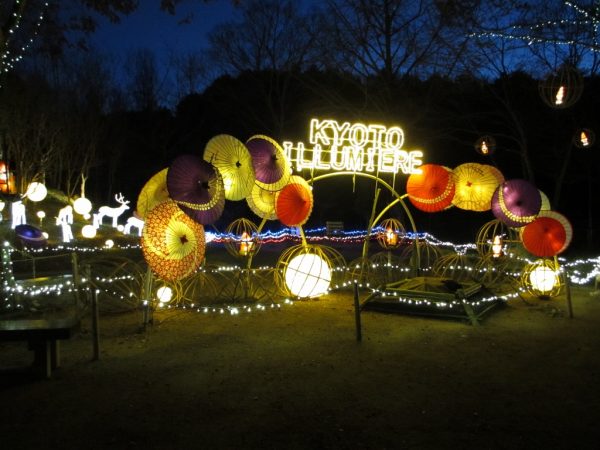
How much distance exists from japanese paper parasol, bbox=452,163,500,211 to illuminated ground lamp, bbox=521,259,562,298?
1.74m

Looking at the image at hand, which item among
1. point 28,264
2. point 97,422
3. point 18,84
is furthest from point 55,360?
point 18,84

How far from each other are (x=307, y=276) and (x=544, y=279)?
16.9ft

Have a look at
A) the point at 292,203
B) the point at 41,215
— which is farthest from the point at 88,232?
the point at 292,203

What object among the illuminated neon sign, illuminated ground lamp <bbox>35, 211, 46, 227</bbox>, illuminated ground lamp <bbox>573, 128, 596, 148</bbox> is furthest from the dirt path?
illuminated ground lamp <bbox>35, 211, 46, 227</bbox>

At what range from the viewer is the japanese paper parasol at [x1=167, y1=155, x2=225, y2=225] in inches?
273

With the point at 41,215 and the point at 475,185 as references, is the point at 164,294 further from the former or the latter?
the point at 41,215

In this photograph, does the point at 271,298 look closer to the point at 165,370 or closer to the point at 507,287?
the point at 165,370

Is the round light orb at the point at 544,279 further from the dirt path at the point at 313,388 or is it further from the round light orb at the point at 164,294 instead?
the round light orb at the point at 164,294

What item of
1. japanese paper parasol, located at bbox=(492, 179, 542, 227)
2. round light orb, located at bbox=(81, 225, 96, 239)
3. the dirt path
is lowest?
the dirt path

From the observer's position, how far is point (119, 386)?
5.68m

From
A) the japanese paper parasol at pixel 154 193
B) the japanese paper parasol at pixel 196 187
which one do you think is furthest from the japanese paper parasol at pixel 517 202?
the japanese paper parasol at pixel 154 193

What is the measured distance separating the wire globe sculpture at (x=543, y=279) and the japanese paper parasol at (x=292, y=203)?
17.2 ft

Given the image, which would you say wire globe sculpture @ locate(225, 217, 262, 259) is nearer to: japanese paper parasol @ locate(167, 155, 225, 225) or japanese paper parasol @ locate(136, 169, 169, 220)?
japanese paper parasol @ locate(136, 169, 169, 220)

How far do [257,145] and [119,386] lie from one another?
15.8 feet
